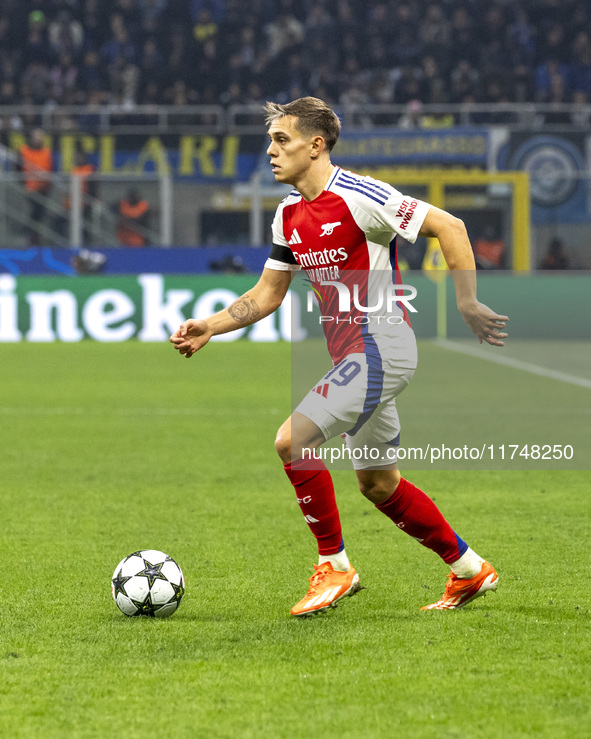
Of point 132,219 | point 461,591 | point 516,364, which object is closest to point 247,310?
point 461,591

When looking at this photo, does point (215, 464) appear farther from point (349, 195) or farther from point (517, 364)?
point (517, 364)

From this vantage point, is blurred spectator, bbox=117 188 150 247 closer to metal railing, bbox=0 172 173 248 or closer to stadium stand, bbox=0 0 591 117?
metal railing, bbox=0 172 173 248

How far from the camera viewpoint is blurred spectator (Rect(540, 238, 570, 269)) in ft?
62.5

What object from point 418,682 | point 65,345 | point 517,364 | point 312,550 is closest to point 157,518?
point 312,550

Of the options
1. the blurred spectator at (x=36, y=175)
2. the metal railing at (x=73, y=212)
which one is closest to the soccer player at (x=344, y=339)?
the blurred spectator at (x=36, y=175)

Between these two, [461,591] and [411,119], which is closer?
[461,591]

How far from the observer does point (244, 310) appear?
4.25 m

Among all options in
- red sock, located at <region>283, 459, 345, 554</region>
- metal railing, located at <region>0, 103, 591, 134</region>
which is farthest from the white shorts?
metal railing, located at <region>0, 103, 591, 134</region>

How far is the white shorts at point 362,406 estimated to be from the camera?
12.8 ft

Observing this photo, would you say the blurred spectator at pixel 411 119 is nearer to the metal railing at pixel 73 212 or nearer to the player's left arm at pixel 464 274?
the metal railing at pixel 73 212

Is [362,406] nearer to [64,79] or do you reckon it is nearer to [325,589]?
[325,589]

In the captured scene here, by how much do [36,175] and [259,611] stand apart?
1548 cm

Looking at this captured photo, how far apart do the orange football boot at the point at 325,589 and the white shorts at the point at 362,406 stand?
1.40ft

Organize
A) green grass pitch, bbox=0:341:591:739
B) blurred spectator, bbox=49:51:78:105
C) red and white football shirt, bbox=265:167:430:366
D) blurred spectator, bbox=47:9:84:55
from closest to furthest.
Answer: green grass pitch, bbox=0:341:591:739, red and white football shirt, bbox=265:167:430:366, blurred spectator, bbox=49:51:78:105, blurred spectator, bbox=47:9:84:55
